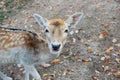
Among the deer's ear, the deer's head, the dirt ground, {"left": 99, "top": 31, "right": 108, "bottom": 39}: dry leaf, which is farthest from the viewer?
{"left": 99, "top": 31, "right": 108, "bottom": 39}: dry leaf

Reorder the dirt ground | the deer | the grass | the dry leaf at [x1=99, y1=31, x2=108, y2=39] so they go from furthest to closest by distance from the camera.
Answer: the grass, the dry leaf at [x1=99, y1=31, x2=108, y2=39], the dirt ground, the deer

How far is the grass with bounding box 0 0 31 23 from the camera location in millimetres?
10930

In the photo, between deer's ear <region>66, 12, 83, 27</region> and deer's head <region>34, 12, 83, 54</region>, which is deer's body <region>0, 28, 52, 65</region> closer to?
deer's head <region>34, 12, 83, 54</region>

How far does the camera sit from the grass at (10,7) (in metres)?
10.9

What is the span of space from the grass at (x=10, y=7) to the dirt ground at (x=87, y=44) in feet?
1.46

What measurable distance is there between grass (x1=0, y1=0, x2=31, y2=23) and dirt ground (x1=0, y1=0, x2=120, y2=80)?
446 millimetres

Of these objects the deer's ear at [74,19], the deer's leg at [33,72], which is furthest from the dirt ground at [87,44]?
the deer's ear at [74,19]

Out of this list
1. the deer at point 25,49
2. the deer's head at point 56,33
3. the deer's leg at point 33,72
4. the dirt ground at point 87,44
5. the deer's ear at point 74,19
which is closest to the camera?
the deer's head at point 56,33

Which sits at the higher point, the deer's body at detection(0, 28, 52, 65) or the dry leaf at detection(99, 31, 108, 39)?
the deer's body at detection(0, 28, 52, 65)

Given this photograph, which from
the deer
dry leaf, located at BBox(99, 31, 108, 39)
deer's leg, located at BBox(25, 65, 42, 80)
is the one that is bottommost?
deer's leg, located at BBox(25, 65, 42, 80)

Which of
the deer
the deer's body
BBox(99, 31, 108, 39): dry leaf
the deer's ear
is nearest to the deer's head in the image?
the deer's ear

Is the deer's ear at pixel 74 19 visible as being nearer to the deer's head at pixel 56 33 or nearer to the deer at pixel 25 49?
the deer's head at pixel 56 33

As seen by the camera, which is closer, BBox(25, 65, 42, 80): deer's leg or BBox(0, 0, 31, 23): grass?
BBox(25, 65, 42, 80): deer's leg

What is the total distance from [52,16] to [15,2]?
2537mm
